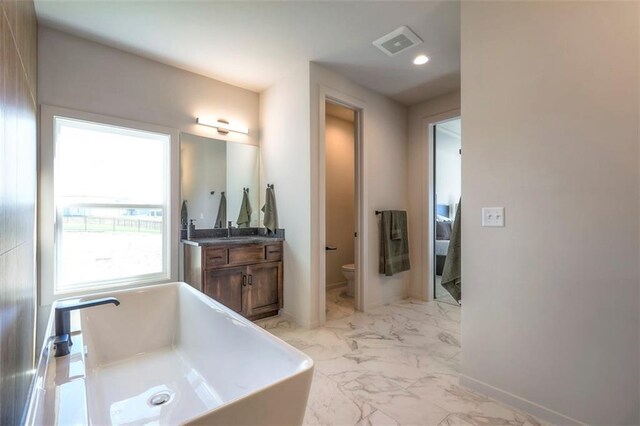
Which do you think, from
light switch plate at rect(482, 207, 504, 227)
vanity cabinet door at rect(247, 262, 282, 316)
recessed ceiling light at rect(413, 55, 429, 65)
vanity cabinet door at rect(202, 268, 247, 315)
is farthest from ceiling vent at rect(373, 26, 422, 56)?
vanity cabinet door at rect(202, 268, 247, 315)

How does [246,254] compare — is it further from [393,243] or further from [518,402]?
[518,402]

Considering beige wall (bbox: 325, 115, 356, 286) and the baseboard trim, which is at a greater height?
beige wall (bbox: 325, 115, 356, 286)

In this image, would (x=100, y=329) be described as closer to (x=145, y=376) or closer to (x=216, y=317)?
(x=145, y=376)

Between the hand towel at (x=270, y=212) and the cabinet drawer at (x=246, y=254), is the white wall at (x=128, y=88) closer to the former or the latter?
the hand towel at (x=270, y=212)

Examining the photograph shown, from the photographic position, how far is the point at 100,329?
70.4 inches

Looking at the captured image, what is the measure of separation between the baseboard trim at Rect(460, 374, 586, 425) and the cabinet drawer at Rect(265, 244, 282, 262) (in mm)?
1988

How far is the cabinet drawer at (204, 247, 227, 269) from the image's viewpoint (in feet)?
8.94

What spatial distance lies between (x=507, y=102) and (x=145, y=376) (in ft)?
8.88

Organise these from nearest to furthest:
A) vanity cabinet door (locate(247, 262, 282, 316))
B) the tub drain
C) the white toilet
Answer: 1. the tub drain
2. vanity cabinet door (locate(247, 262, 282, 316))
3. the white toilet

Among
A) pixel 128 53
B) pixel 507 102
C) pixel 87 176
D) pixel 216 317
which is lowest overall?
pixel 216 317

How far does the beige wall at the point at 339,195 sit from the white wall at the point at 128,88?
1.51 metres

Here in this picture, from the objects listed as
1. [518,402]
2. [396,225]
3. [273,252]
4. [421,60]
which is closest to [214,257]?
[273,252]

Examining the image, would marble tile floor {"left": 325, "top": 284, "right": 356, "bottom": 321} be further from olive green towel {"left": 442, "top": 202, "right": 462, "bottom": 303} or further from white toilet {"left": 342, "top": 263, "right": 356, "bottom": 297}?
olive green towel {"left": 442, "top": 202, "right": 462, "bottom": 303}

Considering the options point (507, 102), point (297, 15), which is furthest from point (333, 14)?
point (507, 102)
